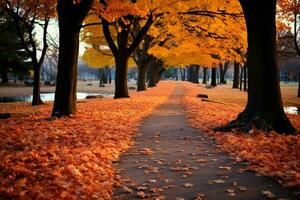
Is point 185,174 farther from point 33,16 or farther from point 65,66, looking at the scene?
point 33,16

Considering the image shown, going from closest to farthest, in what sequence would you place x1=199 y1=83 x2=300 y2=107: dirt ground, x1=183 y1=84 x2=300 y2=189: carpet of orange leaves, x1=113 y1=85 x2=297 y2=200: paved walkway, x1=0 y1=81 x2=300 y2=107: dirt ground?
x1=113 y1=85 x2=297 y2=200: paved walkway → x1=183 y1=84 x2=300 y2=189: carpet of orange leaves → x1=199 y1=83 x2=300 y2=107: dirt ground → x1=0 y1=81 x2=300 y2=107: dirt ground

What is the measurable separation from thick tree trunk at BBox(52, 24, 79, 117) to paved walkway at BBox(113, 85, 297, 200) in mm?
4465

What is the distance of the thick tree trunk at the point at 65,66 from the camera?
1316cm

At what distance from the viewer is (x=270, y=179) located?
6109mm

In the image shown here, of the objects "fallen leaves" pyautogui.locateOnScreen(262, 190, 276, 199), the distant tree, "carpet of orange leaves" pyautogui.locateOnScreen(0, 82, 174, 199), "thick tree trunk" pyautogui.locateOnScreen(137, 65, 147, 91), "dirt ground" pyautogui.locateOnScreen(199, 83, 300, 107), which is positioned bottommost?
"fallen leaves" pyautogui.locateOnScreen(262, 190, 276, 199)

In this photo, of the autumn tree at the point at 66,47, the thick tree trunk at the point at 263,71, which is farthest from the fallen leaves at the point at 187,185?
the autumn tree at the point at 66,47

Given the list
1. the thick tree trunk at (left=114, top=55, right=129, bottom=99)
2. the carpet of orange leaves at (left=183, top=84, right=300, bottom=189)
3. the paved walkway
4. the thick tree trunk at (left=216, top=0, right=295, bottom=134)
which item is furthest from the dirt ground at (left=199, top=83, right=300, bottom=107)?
the paved walkway

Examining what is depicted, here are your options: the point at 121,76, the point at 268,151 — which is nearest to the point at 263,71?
the point at 268,151

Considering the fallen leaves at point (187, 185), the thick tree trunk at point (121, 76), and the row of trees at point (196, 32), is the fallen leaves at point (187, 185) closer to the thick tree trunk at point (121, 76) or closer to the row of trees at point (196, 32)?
the row of trees at point (196, 32)

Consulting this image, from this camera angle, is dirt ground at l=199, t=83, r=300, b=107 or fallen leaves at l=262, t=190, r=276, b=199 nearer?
fallen leaves at l=262, t=190, r=276, b=199

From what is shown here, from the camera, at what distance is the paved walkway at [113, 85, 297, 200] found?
544cm

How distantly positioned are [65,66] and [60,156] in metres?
6.69

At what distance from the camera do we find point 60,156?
7008mm

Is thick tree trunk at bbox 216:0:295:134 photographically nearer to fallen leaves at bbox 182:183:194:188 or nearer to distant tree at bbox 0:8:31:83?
fallen leaves at bbox 182:183:194:188
